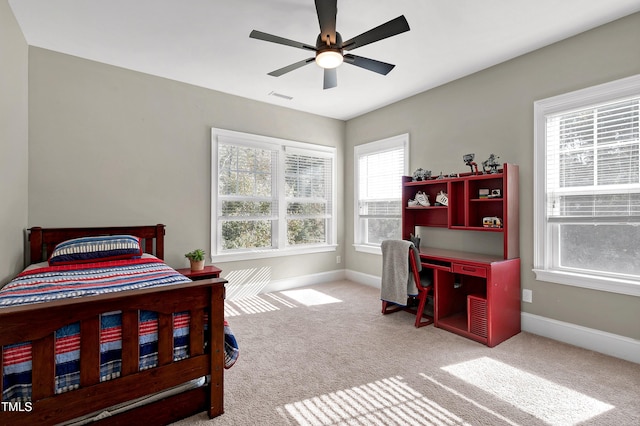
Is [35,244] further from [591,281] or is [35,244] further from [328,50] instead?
[591,281]

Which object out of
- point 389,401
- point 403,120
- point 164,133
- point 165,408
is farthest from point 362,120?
point 165,408

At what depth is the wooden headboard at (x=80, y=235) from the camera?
9.39ft

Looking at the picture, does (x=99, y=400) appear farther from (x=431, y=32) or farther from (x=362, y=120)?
(x=362, y=120)

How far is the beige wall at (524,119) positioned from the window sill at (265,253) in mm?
1731

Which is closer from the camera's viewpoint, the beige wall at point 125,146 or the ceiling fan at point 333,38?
the ceiling fan at point 333,38

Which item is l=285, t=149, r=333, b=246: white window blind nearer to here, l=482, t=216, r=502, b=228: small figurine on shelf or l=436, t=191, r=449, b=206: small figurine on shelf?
l=436, t=191, r=449, b=206: small figurine on shelf

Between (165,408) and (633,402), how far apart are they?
273 centimetres

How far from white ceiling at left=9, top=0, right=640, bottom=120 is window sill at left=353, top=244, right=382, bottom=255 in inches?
89.9

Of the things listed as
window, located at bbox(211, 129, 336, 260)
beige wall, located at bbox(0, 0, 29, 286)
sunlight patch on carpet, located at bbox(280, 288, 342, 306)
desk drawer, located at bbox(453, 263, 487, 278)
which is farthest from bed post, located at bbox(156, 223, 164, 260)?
desk drawer, located at bbox(453, 263, 487, 278)

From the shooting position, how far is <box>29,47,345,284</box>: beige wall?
3014mm

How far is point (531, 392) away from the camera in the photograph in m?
2.03

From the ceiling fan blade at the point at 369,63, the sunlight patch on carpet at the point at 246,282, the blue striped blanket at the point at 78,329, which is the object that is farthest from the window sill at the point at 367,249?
the blue striped blanket at the point at 78,329

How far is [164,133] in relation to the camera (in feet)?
11.9

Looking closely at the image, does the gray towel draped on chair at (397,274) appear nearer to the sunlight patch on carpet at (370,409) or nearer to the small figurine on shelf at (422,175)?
the small figurine on shelf at (422,175)
